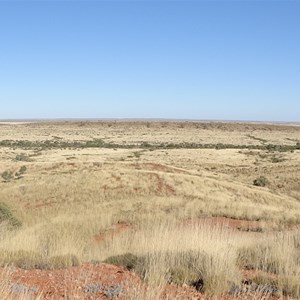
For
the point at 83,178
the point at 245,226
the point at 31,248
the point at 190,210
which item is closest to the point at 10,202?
the point at 83,178

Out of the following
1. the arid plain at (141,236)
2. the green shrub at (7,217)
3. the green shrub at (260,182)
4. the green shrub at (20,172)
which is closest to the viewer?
the arid plain at (141,236)

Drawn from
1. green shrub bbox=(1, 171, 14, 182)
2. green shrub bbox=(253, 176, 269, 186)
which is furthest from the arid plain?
green shrub bbox=(1, 171, 14, 182)

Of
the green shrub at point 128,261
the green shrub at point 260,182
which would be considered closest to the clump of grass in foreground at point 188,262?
the green shrub at point 128,261

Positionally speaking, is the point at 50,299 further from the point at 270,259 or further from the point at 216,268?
the point at 270,259

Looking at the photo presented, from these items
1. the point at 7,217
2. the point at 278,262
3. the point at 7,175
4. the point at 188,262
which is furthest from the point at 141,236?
the point at 7,175

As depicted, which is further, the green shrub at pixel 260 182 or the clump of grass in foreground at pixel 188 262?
the green shrub at pixel 260 182

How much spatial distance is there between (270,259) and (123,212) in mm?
12400

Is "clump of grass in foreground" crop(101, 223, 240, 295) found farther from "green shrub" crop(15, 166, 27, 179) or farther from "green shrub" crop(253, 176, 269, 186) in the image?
"green shrub" crop(253, 176, 269, 186)

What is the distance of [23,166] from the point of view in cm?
3841

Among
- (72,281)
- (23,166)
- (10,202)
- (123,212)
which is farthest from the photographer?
(23,166)

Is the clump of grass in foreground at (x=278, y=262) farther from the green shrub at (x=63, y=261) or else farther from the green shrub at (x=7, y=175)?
the green shrub at (x=7, y=175)

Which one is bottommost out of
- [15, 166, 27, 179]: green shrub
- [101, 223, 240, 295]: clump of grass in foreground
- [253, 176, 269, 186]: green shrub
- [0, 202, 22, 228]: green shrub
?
[253, 176, 269, 186]: green shrub

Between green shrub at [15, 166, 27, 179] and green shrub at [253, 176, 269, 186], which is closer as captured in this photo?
green shrub at [15, 166, 27, 179]

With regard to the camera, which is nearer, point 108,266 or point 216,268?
point 216,268
